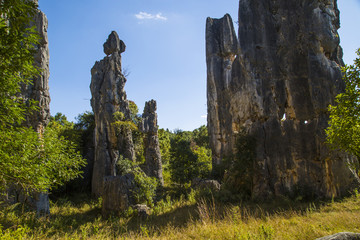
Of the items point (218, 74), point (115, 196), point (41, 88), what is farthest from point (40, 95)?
point (218, 74)

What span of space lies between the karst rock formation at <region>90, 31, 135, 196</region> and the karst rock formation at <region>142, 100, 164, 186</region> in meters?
1.41

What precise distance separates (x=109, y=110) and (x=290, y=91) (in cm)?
1438

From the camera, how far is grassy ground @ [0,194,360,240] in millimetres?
5547

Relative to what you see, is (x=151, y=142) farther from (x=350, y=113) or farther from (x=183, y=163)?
(x=350, y=113)

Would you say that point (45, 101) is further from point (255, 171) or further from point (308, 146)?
point (308, 146)

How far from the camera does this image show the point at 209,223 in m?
6.76

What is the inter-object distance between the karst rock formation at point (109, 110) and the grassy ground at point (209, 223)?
4351 millimetres

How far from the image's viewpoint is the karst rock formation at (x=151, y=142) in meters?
20.6

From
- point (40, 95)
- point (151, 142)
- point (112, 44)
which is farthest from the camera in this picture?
point (112, 44)

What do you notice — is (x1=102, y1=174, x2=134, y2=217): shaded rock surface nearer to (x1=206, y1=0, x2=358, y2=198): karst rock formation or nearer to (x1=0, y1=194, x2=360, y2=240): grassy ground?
(x1=0, y1=194, x2=360, y2=240): grassy ground

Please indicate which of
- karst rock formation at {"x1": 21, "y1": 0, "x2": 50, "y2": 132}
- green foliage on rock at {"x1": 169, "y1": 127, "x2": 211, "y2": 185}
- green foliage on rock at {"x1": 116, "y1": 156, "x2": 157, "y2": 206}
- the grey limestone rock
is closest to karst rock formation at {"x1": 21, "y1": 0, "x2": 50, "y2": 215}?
karst rock formation at {"x1": 21, "y1": 0, "x2": 50, "y2": 132}

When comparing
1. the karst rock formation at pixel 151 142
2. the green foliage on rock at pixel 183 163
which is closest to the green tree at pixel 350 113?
the green foliage on rock at pixel 183 163

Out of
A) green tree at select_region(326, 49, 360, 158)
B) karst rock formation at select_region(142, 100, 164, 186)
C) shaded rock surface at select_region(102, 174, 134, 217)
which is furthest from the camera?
karst rock formation at select_region(142, 100, 164, 186)

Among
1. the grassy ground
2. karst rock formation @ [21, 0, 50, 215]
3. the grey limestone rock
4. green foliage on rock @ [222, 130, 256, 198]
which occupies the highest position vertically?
the grey limestone rock
